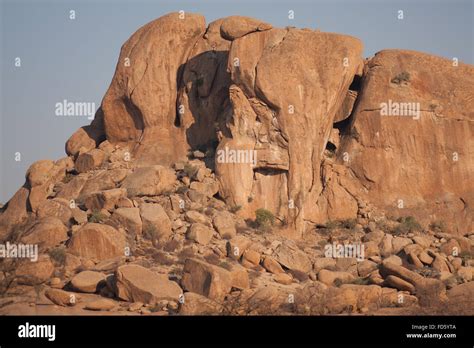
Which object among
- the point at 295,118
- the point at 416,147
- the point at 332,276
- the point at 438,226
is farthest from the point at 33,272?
the point at 416,147

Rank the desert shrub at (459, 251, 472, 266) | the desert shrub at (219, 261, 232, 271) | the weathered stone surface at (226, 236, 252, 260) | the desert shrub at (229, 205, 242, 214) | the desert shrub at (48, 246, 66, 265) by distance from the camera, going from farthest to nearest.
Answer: the desert shrub at (229, 205, 242, 214)
the desert shrub at (459, 251, 472, 266)
the weathered stone surface at (226, 236, 252, 260)
the desert shrub at (48, 246, 66, 265)
the desert shrub at (219, 261, 232, 271)

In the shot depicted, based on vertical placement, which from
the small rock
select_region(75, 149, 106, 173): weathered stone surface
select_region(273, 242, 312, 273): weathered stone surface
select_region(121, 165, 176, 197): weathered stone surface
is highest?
select_region(75, 149, 106, 173): weathered stone surface

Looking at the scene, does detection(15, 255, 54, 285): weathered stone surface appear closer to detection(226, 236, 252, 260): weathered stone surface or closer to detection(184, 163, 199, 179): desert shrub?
detection(226, 236, 252, 260): weathered stone surface

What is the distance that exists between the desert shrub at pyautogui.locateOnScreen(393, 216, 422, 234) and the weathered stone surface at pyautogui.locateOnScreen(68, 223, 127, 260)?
456 inches

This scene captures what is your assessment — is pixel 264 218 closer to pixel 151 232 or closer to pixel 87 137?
pixel 151 232

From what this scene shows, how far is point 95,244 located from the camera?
31344 mm

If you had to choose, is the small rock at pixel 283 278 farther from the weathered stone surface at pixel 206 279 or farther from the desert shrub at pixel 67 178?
the desert shrub at pixel 67 178

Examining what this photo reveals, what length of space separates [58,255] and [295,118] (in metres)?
11.3

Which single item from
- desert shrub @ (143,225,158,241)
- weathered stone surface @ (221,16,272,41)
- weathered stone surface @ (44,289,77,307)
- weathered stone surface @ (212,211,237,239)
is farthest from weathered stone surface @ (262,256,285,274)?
weathered stone surface @ (221,16,272,41)

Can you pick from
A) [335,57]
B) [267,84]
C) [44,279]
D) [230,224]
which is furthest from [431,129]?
[44,279]

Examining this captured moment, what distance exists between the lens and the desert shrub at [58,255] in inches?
1199

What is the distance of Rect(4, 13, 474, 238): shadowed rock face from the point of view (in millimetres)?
35906

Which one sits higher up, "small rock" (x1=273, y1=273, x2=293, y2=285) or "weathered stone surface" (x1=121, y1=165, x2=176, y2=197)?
"weathered stone surface" (x1=121, y1=165, x2=176, y2=197)

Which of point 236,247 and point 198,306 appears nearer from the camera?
point 198,306
